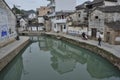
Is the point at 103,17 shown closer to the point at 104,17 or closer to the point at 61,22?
the point at 104,17

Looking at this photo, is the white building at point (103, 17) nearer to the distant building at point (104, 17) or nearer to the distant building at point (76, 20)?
the distant building at point (104, 17)

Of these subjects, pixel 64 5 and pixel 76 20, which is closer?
pixel 76 20

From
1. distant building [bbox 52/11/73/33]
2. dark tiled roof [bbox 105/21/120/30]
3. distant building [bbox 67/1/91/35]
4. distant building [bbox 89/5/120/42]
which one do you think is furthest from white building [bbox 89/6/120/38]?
distant building [bbox 52/11/73/33]

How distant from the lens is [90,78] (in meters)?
11.1

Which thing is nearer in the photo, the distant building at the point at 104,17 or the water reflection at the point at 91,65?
the water reflection at the point at 91,65

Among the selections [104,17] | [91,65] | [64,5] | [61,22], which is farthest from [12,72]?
[64,5]

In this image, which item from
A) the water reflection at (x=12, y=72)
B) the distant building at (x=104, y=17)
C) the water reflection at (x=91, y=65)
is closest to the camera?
the water reflection at (x=12, y=72)

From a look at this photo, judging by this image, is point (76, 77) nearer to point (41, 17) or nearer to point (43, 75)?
point (43, 75)

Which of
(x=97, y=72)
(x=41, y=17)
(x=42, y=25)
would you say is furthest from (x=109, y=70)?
(x=41, y=17)

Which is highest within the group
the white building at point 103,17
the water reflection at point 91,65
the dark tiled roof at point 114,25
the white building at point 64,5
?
the white building at point 64,5

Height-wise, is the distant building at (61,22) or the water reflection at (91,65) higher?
the distant building at (61,22)

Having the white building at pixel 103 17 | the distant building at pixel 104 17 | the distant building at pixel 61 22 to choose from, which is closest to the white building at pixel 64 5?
the distant building at pixel 61 22

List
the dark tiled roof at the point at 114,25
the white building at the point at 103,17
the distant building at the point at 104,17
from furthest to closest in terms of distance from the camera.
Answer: the white building at the point at 103,17 → the distant building at the point at 104,17 → the dark tiled roof at the point at 114,25

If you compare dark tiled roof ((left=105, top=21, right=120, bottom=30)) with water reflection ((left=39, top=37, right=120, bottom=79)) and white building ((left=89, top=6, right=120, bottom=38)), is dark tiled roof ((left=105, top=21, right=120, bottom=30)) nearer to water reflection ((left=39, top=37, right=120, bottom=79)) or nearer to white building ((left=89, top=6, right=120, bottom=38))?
white building ((left=89, top=6, right=120, bottom=38))
